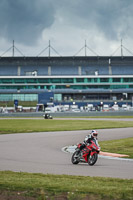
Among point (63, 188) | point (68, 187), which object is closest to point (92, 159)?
point (68, 187)

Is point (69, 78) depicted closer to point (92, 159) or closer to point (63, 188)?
point (92, 159)

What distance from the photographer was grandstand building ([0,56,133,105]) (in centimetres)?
12531

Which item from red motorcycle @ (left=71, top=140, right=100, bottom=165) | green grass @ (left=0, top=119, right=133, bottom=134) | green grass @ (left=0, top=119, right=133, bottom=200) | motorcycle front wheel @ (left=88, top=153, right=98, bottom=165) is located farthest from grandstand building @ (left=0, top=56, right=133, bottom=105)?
green grass @ (left=0, top=119, right=133, bottom=200)

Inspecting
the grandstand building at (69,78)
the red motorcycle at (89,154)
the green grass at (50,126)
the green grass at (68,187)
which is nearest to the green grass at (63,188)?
the green grass at (68,187)

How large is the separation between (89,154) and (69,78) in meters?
115

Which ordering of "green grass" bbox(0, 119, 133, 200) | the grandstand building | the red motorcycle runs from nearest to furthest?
"green grass" bbox(0, 119, 133, 200) → the red motorcycle → the grandstand building

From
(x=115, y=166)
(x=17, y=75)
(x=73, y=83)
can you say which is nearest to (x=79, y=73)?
(x=73, y=83)

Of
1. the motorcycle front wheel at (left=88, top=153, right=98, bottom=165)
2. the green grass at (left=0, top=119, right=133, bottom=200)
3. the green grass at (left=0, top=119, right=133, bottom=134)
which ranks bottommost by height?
the green grass at (left=0, top=119, right=133, bottom=134)

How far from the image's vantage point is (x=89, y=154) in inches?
555

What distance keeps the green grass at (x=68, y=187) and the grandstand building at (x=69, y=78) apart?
4448 inches

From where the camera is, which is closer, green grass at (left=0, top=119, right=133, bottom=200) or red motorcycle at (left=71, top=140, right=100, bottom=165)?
green grass at (left=0, top=119, right=133, bottom=200)

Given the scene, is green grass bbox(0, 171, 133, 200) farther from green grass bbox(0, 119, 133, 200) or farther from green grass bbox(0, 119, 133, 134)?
green grass bbox(0, 119, 133, 134)

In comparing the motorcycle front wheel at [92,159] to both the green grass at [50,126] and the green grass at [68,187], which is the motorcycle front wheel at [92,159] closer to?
the green grass at [68,187]

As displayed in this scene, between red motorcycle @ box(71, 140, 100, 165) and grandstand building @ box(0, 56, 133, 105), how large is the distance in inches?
Answer: 4261
